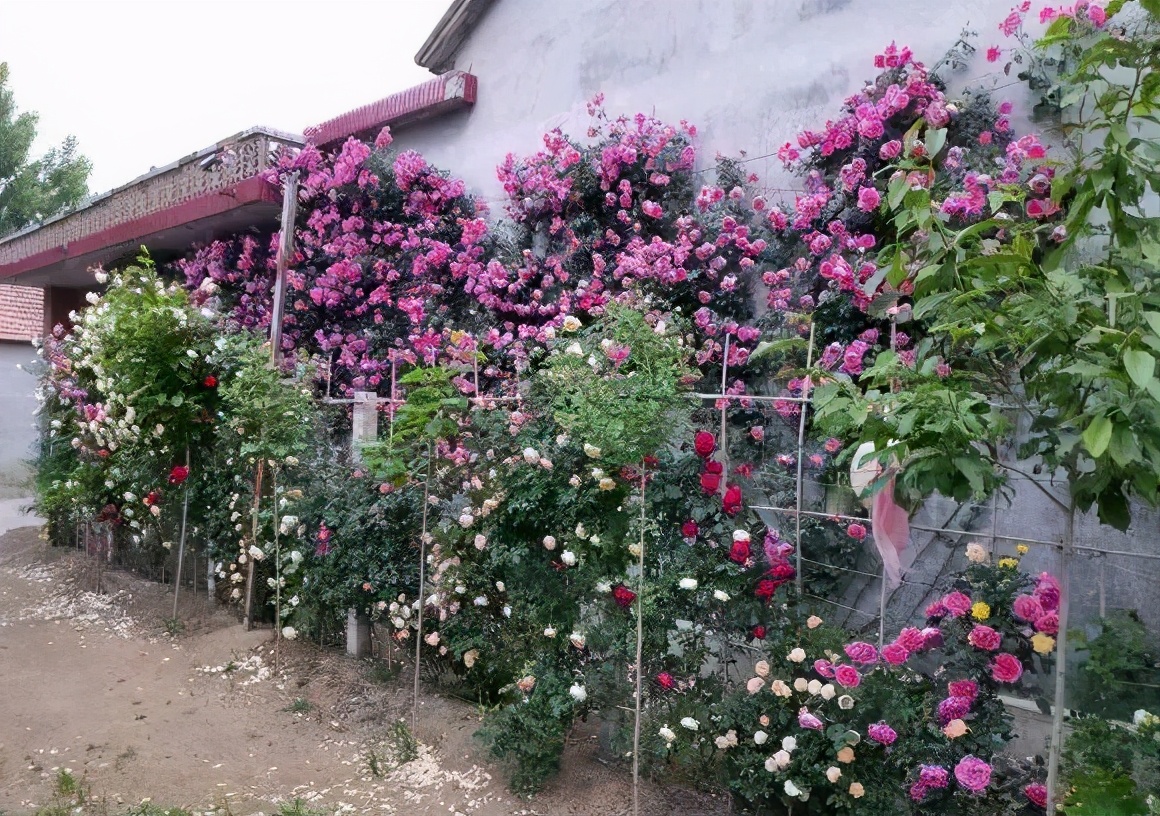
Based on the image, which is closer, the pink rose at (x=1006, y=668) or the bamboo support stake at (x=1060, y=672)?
the bamboo support stake at (x=1060, y=672)

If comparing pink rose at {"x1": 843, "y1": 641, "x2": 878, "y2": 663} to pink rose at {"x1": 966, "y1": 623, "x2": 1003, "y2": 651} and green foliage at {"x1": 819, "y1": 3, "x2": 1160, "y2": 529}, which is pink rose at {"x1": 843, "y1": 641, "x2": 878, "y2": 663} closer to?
pink rose at {"x1": 966, "y1": 623, "x2": 1003, "y2": 651}

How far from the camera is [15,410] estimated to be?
17922 mm

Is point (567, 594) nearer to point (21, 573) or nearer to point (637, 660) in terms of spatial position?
point (637, 660)

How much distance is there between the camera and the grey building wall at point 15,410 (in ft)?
58.0

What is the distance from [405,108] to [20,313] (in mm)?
14378

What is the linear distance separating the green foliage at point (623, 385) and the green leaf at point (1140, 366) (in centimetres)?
199

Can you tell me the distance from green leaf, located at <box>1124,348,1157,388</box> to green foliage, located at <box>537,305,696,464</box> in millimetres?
1992

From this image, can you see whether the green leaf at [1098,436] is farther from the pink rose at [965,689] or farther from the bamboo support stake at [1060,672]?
the pink rose at [965,689]

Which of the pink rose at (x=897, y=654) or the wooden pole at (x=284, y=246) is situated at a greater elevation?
the wooden pole at (x=284, y=246)

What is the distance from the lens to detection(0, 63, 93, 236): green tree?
2128 centimetres

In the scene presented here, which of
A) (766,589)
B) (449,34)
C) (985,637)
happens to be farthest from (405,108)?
(985,637)

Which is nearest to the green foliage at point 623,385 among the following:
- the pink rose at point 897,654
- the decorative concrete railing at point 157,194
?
the pink rose at point 897,654

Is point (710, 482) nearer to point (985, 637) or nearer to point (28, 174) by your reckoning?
point (985, 637)

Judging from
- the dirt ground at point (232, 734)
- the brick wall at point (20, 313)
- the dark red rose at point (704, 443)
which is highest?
the brick wall at point (20, 313)
